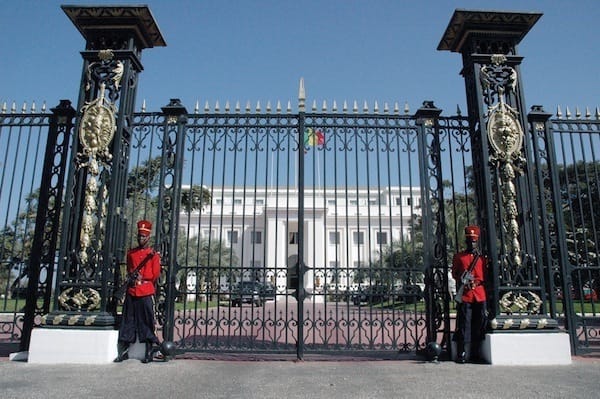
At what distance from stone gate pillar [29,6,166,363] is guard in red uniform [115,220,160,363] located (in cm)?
24

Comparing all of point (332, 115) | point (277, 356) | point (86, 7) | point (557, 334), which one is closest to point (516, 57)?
point (332, 115)

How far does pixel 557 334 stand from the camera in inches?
250

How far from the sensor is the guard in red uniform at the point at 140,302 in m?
6.44

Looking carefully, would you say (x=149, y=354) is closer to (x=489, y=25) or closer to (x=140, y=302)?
(x=140, y=302)

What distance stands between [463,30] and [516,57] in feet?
3.17

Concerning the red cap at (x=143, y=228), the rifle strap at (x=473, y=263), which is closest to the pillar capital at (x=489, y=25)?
the rifle strap at (x=473, y=263)

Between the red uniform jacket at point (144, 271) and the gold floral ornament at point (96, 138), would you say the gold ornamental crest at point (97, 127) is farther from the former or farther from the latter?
the red uniform jacket at point (144, 271)

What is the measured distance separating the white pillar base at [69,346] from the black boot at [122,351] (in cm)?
18

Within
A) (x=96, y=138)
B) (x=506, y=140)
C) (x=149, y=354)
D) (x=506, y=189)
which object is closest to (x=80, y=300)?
(x=149, y=354)

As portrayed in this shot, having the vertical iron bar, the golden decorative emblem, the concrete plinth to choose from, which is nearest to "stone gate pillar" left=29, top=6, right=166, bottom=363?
the golden decorative emblem

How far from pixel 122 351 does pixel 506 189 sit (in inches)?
249

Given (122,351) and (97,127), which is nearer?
(122,351)

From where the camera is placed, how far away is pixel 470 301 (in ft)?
21.2

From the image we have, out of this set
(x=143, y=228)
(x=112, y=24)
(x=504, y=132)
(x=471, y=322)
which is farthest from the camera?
(x=112, y=24)
